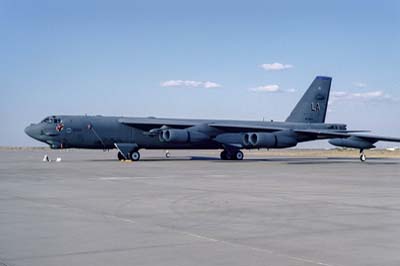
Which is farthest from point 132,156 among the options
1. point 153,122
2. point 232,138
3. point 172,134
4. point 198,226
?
point 198,226

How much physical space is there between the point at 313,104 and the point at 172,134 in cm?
1275

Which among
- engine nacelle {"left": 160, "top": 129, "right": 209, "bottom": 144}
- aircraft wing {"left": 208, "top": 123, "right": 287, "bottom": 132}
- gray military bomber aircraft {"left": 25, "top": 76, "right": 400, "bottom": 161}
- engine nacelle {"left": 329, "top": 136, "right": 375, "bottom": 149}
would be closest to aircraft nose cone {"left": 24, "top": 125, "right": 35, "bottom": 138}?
gray military bomber aircraft {"left": 25, "top": 76, "right": 400, "bottom": 161}

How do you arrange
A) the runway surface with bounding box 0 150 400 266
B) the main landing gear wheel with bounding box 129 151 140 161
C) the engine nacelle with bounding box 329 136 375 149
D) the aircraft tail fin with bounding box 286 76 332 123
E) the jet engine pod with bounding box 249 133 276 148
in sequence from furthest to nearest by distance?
the aircraft tail fin with bounding box 286 76 332 123, the engine nacelle with bounding box 329 136 375 149, the jet engine pod with bounding box 249 133 276 148, the main landing gear wheel with bounding box 129 151 140 161, the runway surface with bounding box 0 150 400 266

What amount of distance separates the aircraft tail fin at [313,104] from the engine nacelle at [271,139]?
542 cm

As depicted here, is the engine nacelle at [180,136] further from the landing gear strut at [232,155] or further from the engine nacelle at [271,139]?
the landing gear strut at [232,155]

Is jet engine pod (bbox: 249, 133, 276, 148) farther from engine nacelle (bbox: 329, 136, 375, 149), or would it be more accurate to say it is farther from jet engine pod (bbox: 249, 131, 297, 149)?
engine nacelle (bbox: 329, 136, 375, 149)

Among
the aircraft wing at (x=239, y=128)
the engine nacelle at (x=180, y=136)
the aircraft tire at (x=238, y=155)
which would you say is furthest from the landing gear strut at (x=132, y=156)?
the aircraft tire at (x=238, y=155)

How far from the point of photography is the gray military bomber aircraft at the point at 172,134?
114 feet

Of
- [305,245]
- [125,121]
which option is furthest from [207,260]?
[125,121]

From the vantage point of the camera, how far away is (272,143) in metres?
37.2

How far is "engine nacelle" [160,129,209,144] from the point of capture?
118 feet

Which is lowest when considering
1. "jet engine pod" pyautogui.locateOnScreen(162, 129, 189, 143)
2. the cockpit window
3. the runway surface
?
the runway surface

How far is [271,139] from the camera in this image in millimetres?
37219

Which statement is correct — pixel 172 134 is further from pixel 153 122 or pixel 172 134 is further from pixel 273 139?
pixel 273 139
